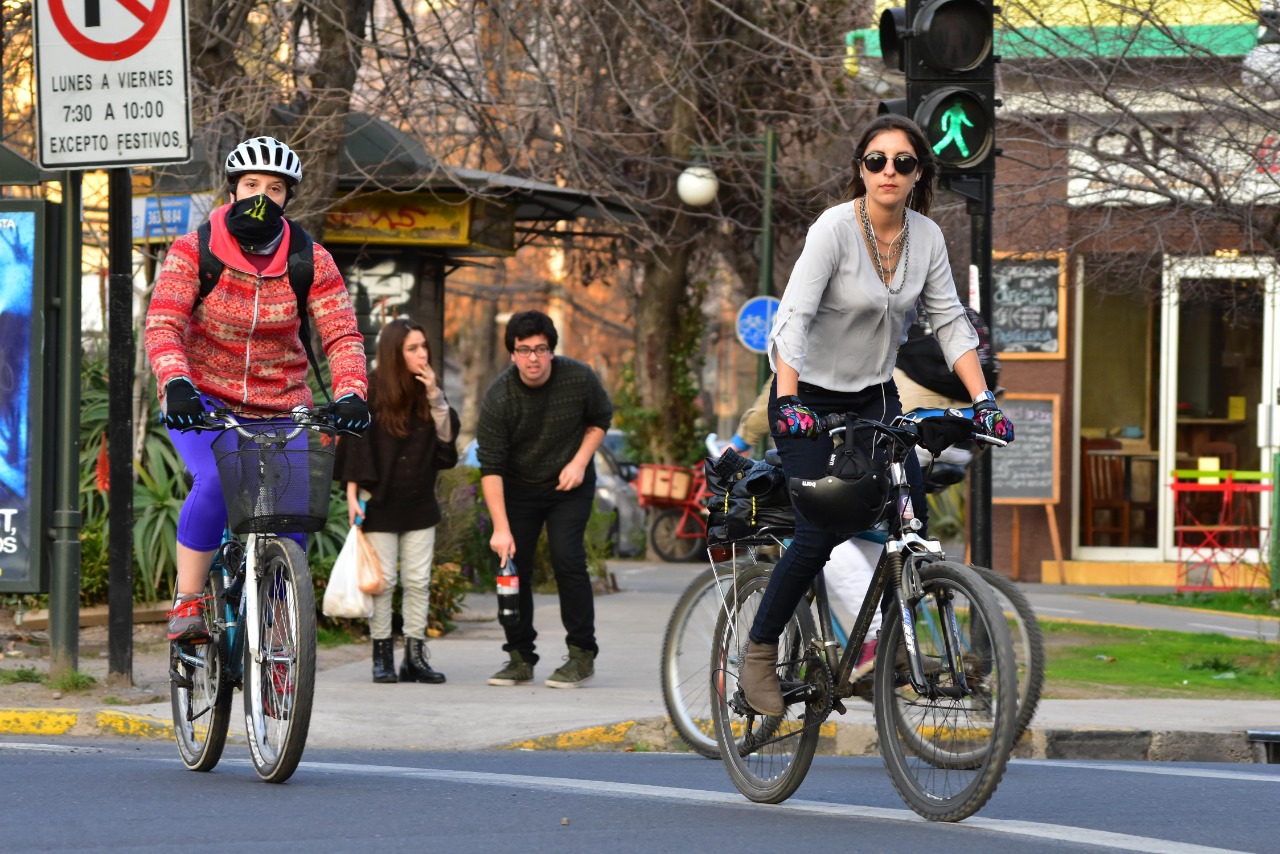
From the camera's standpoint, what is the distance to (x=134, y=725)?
8078mm

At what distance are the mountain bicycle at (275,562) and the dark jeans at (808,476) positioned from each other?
1.33 m

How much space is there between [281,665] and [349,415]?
2.51 feet

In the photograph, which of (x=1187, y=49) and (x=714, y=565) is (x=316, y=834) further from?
(x=1187, y=49)

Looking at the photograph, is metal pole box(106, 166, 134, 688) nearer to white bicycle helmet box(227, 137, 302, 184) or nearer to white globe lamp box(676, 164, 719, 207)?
white bicycle helmet box(227, 137, 302, 184)

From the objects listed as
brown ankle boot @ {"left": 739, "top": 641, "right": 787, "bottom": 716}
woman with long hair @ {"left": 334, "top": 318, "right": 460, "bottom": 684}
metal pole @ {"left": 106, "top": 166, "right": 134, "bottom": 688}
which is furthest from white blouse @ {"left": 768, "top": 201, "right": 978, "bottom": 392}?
woman with long hair @ {"left": 334, "top": 318, "right": 460, "bottom": 684}

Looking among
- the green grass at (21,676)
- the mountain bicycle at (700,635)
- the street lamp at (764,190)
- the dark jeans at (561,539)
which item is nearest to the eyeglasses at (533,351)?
the dark jeans at (561,539)

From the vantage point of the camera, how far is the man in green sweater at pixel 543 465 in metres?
9.62

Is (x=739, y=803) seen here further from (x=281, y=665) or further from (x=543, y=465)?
(x=543, y=465)

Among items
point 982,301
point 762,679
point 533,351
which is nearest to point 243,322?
point 762,679

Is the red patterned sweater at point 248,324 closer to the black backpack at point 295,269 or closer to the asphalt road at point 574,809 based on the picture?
the black backpack at point 295,269

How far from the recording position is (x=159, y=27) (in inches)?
341

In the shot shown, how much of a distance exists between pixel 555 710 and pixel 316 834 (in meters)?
3.56

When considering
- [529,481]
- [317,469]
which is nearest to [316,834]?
[317,469]

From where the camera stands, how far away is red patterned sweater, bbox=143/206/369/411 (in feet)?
20.2
